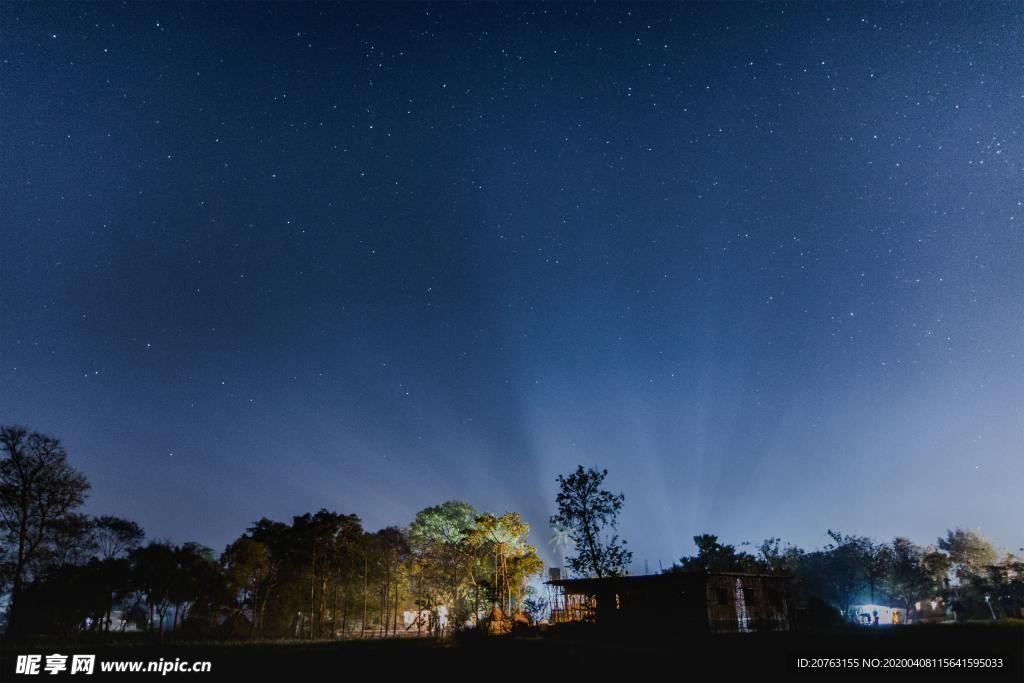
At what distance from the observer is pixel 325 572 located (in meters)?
52.9

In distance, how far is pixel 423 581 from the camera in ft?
205

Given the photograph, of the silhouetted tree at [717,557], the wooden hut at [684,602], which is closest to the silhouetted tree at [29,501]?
the wooden hut at [684,602]

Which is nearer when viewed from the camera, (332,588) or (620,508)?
(620,508)

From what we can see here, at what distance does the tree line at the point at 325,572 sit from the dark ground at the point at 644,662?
12678 millimetres

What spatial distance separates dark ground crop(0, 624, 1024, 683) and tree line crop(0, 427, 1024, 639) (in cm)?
1268

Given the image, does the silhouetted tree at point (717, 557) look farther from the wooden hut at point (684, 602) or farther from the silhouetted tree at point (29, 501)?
the silhouetted tree at point (29, 501)

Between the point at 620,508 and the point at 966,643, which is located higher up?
the point at 620,508

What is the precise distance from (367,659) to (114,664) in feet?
28.6

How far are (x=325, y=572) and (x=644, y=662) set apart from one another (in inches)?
1643

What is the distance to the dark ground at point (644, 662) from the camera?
16.4 m

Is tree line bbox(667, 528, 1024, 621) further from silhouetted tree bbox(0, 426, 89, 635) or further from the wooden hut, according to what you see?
silhouetted tree bbox(0, 426, 89, 635)

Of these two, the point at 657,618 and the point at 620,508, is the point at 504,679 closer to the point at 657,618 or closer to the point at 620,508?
the point at 657,618

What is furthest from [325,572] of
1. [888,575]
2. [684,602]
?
[888,575]

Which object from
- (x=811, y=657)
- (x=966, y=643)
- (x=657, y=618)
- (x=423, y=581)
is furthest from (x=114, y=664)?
(x=423, y=581)
